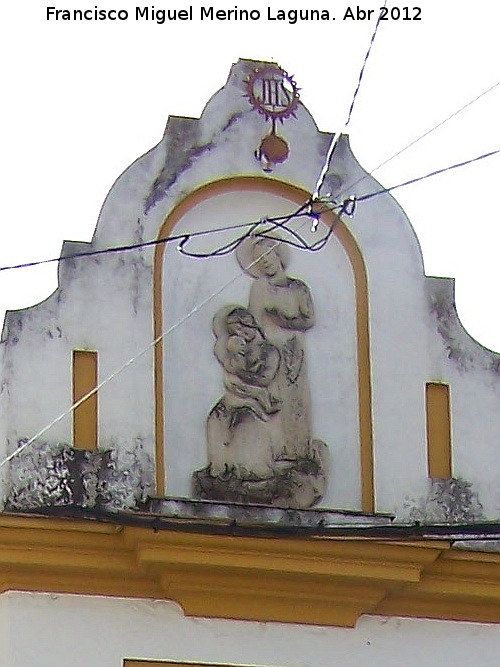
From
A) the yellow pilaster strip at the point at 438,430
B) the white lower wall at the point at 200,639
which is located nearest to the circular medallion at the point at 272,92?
the yellow pilaster strip at the point at 438,430

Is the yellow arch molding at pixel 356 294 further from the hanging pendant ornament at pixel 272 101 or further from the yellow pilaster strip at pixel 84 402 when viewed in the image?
the yellow pilaster strip at pixel 84 402

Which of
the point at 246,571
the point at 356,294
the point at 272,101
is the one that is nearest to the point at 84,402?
the point at 246,571

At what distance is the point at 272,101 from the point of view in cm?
1638

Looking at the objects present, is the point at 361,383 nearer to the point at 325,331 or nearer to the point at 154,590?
the point at 325,331

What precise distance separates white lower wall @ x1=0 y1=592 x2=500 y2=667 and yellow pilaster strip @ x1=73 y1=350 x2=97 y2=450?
3.51ft

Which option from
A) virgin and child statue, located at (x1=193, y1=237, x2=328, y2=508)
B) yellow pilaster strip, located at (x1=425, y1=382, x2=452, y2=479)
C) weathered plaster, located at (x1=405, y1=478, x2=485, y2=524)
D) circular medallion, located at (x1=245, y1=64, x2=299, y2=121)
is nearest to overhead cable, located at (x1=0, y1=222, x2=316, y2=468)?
virgin and child statue, located at (x1=193, y1=237, x2=328, y2=508)

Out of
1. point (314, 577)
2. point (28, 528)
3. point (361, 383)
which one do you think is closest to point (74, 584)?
point (28, 528)

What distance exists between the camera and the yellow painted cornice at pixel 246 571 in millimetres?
14836

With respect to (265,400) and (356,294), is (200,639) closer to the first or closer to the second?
(265,400)

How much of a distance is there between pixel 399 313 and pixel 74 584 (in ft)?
10.1

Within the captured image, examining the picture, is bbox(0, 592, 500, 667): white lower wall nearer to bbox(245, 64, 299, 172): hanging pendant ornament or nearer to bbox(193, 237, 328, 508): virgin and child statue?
bbox(193, 237, 328, 508): virgin and child statue

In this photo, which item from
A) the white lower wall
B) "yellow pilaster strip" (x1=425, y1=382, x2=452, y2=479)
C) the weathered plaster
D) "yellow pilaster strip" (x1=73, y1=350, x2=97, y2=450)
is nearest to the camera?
the white lower wall

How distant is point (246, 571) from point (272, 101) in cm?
345

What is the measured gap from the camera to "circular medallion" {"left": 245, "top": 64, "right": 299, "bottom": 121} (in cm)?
1634
